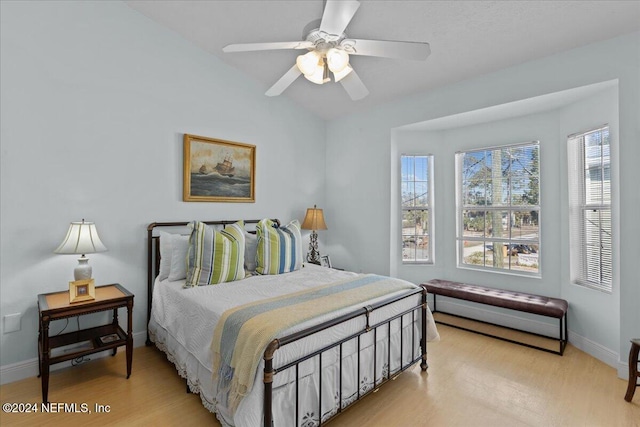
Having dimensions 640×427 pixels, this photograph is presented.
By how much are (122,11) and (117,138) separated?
124 centimetres

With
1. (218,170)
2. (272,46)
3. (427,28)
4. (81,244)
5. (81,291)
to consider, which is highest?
(427,28)

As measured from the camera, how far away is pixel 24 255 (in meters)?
2.60

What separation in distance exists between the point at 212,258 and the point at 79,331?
129cm

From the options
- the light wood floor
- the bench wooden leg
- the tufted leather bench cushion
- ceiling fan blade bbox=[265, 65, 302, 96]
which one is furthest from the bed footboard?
ceiling fan blade bbox=[265, 65, 302, 96]

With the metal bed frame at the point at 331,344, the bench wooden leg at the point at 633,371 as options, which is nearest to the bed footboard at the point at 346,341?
the metal bed frame at the point at 331,344

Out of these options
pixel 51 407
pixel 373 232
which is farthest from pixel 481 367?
pixel 51 407

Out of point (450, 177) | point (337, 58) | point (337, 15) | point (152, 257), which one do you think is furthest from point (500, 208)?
point (152, 257)

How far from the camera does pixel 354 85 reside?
240 centimetres

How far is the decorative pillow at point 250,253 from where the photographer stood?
10.8 feet

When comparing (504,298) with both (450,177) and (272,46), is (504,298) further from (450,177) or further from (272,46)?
(272,46)

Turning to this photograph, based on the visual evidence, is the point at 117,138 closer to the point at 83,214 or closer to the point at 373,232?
the point at 83,214

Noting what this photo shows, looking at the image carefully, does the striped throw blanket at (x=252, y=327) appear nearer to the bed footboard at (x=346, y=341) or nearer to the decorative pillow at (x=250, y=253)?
the bed footboard at (x=346, y=341)

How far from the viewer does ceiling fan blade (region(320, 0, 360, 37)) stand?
1579 mm

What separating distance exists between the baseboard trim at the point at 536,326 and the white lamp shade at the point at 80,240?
396cm
